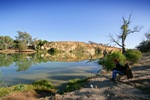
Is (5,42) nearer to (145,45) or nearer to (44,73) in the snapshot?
(145,45)

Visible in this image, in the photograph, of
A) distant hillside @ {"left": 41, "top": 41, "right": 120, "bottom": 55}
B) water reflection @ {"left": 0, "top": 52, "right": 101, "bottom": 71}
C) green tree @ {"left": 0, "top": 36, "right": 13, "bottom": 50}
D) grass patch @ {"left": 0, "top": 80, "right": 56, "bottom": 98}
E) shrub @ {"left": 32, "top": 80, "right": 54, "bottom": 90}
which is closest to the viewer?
grass patch @ {"left": 0, "top": 80, "right": 56, "bottom": 98}

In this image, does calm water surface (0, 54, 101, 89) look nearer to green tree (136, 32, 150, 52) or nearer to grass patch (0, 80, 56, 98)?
grass patch (0, 80, 56, 98)

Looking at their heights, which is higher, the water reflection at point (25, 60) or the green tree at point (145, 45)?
the green tree at point (145, 45)

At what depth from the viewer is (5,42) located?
101500 millimetres

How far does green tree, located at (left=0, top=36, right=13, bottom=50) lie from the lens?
100 m

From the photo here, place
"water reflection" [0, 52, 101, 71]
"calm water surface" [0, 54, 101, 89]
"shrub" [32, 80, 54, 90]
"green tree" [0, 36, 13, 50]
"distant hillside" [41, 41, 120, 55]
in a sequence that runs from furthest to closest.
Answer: "distant hillside" [41, 41, 120, 55], "green tree" [0, 36, 13, 50], "water reflection" [0, 52, 101, 71], "calm water surface" [0, 54, 101, 89], "shrub" [32, 80, 54, 90]

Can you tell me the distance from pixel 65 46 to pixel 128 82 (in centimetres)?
12366

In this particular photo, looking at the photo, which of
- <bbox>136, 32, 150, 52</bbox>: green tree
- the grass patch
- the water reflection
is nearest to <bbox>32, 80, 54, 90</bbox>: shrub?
the grass patch

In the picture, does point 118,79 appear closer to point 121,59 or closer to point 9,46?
point 121,59

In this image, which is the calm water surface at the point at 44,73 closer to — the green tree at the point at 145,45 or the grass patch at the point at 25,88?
the grass patch at the point at 25,88

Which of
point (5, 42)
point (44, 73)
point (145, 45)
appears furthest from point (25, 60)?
point (5, 42)

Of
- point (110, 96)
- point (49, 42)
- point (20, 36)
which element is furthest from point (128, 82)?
point (49, 42)

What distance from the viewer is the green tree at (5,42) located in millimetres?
100062

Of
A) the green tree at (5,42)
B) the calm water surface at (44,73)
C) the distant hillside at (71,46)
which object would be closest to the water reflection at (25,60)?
the calm water surface at (44,73)
